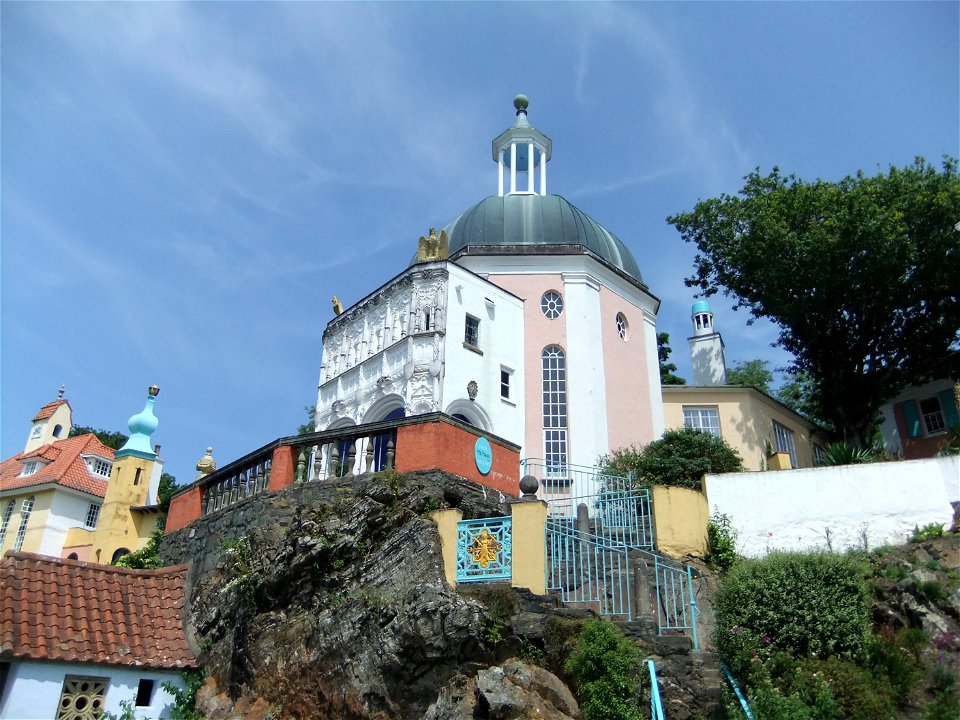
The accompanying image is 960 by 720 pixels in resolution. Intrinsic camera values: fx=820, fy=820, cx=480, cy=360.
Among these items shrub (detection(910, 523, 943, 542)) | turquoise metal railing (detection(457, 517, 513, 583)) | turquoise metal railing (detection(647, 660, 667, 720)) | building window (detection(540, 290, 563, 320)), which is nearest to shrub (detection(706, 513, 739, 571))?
shrub (detection(910, 523, 943, 542))

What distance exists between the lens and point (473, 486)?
15.2 meters

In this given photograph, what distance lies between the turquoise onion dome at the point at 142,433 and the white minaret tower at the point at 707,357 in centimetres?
2147

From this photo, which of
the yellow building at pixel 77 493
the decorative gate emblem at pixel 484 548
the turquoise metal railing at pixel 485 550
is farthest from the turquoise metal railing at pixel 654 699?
the yellow building at pixel 77 493

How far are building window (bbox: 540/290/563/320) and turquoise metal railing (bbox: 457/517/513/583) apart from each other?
45.0ft

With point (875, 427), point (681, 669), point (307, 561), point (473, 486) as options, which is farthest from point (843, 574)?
point (875, 427)

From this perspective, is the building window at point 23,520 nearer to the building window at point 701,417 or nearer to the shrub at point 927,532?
A: the building window at point 701,417

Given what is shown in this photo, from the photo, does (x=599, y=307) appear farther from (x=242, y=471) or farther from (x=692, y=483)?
(x=242, y=471)

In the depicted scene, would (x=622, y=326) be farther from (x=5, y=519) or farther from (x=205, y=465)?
(x=5, y=519)

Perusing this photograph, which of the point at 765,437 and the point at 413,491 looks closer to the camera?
the point at 413,491

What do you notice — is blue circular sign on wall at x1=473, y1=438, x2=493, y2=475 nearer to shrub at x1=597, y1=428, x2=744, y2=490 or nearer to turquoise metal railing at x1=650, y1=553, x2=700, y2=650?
turquoise metal railing at x1=650, y1=553, x2=700, y2=650

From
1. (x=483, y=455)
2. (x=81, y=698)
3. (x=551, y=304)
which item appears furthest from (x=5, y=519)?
(x=483, y=455)

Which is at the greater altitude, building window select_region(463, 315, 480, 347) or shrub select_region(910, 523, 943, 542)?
building window select_region(463, 315, 480, 347)

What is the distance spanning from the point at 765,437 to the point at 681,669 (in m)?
17.8

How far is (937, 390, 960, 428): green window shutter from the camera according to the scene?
27.3 m
